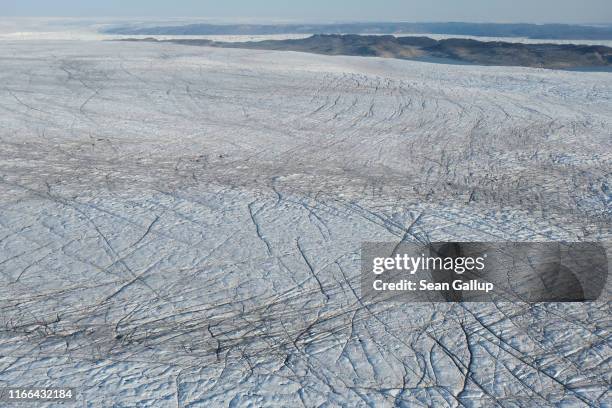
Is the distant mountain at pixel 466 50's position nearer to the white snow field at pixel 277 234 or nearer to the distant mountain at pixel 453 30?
the white snow field at pixel 277 234

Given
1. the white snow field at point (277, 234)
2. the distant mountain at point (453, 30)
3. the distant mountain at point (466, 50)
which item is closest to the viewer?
the white snow field at point (277, 234)

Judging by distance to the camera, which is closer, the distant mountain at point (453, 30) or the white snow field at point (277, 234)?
the white snow field at point (277, 234)

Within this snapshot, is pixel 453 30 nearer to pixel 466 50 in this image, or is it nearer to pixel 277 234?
pixel 466 50

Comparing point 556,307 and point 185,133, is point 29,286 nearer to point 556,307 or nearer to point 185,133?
point 556,307

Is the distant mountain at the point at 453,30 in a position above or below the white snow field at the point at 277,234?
above

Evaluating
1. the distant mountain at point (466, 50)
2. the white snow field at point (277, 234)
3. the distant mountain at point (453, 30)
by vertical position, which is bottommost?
the white snow field at point (277, 234)

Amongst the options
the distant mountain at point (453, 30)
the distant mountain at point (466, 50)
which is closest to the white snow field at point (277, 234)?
the distant mountain at point (466, 50)

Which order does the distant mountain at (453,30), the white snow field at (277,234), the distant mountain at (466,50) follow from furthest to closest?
1. the distant mountain at (453,30)
2. the distant mountain at (466,50)
3. the white snow field at (277,234)

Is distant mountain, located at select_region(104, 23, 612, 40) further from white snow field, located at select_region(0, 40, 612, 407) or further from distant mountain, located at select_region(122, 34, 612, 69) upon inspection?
white snow field, located at select_region(0, 40, 612, 407)
